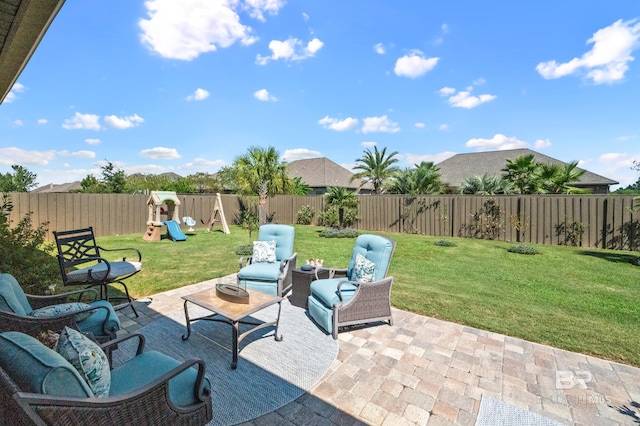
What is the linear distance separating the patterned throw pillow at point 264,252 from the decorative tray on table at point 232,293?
1.57 m

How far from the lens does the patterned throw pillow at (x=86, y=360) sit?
1.43 metres

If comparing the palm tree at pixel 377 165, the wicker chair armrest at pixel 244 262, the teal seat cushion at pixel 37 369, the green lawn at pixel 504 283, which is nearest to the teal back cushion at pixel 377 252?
the green lawn at pixel 504 283

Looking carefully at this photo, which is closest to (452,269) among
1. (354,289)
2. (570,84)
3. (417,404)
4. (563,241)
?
(354,289)

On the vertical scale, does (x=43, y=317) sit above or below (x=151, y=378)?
Answer: above

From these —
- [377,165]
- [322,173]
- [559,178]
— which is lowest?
[559,178]

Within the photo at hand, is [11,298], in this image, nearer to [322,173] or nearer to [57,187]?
[322,173]

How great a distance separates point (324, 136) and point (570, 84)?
544 inches

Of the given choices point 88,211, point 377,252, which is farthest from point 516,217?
point 88,211

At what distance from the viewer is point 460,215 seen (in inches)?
468

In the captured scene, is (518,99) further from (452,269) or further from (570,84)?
(452,269)

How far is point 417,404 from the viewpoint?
92.4 inches

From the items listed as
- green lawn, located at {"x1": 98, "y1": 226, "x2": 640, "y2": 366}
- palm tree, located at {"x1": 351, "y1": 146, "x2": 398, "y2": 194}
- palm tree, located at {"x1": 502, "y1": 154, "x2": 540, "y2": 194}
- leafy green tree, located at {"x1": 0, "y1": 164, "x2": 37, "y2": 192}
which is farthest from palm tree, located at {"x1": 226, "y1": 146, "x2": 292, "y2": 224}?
leafy green tree, located at {"x1": 0, "y1": 164, "x2": 37, "y2": 192}

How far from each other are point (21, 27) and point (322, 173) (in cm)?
2555

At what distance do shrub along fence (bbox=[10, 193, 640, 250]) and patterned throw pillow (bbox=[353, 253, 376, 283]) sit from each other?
9320 mm
